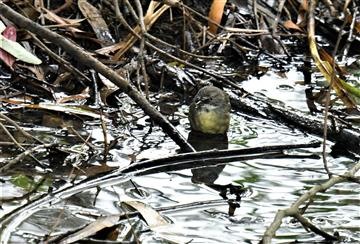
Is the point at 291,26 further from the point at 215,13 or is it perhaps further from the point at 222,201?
the point at 222,201

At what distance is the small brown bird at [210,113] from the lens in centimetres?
554

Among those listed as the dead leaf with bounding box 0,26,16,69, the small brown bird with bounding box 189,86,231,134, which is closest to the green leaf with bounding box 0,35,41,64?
the dead leaf with bounding box 0,26,16,69

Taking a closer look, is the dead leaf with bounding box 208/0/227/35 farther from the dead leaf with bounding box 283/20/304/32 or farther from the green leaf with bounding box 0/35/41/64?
the green leaf with bounding box 0/35/41/64

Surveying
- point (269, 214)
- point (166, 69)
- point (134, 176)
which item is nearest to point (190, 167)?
point (134, 176)

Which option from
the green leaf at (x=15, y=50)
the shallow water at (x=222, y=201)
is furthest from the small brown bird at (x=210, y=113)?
the green leaf at (x=15, y=50)

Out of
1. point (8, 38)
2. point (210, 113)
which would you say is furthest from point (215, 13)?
point (8, 38)

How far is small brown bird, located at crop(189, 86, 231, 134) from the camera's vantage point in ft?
18.2

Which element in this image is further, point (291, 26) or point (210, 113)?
point (291, 26)

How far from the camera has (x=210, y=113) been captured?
17.8 feet

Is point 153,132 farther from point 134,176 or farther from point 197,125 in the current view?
point 134,176

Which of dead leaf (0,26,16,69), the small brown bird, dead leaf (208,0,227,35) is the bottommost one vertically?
A: the small brown bird

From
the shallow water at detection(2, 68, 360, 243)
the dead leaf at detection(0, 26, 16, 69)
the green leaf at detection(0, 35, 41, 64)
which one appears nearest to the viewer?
the shallow water at detection(2, 68, 360, 243)

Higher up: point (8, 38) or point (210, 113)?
point (8, 38)

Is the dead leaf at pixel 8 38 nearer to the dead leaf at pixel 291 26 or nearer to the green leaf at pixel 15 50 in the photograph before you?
the green leaf at pixel 15 50
